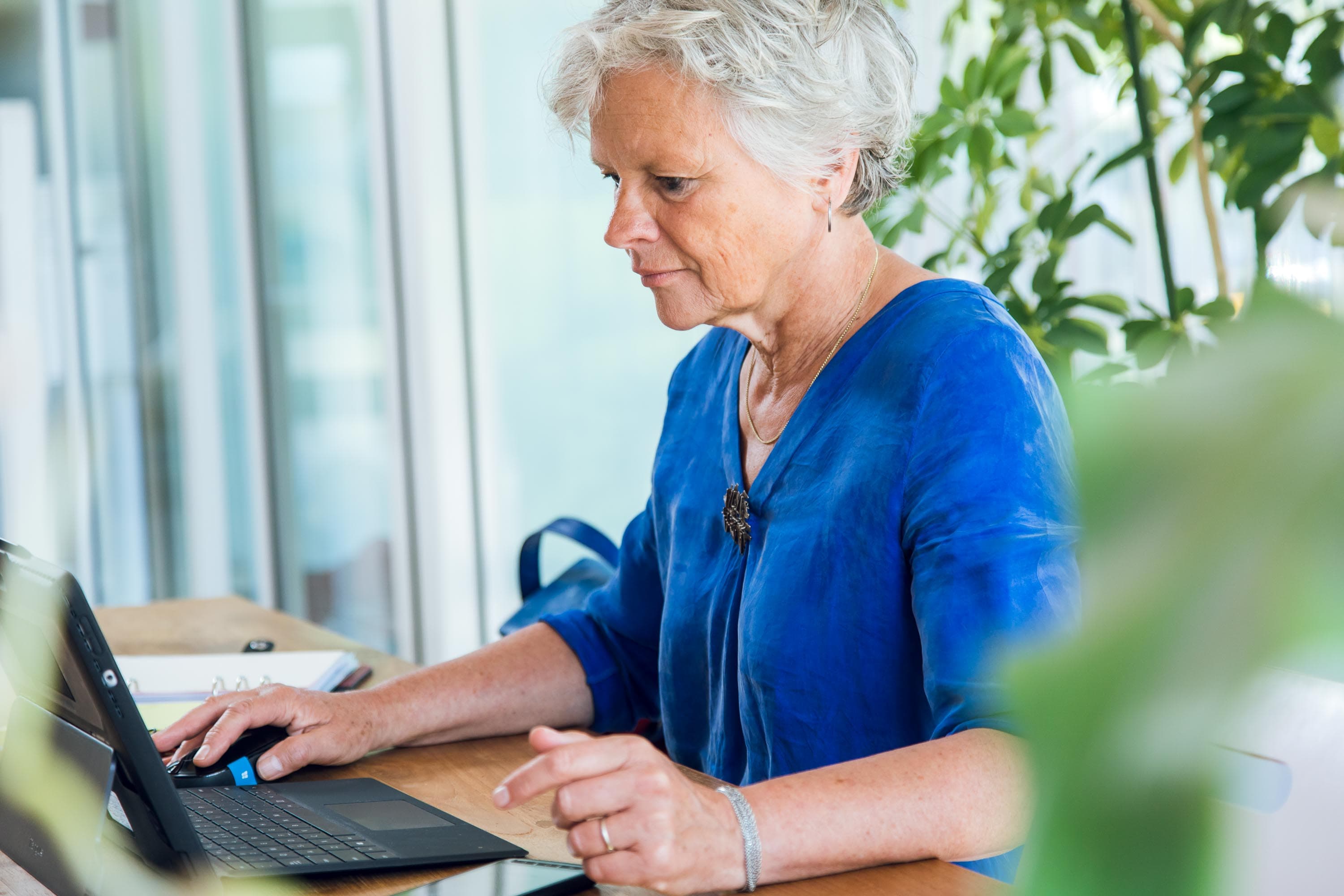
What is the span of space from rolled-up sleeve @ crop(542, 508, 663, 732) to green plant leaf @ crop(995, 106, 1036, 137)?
2.60ft

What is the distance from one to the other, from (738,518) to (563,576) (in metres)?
0.56

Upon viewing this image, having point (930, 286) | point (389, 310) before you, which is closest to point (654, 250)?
point (930, 286)

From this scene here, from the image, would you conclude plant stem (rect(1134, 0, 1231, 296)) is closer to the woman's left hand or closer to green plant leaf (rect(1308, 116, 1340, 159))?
green plant leaf (rect(1308, 116, 1340, 159))

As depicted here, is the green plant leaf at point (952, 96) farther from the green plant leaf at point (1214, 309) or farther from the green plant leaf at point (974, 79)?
the green plant leaf at point (1214, 309)

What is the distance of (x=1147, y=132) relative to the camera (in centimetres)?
168

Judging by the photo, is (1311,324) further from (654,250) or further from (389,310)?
(389,310)

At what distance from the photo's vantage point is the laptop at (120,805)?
0.73 metres

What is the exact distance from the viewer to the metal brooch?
1.20 meters

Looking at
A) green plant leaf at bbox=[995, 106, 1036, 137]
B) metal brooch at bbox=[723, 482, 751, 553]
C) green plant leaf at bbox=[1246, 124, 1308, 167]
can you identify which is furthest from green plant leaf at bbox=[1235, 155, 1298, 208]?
metal brooch at bbox=[723, 482, 751, 553]

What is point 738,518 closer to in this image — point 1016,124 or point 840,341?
point 840,341

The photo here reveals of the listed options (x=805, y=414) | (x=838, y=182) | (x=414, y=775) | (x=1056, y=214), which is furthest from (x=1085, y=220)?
(x=414, y=775)

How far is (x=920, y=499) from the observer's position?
1.02 meters

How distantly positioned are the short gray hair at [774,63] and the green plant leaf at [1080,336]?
0.60 m

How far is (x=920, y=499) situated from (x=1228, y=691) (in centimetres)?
91
